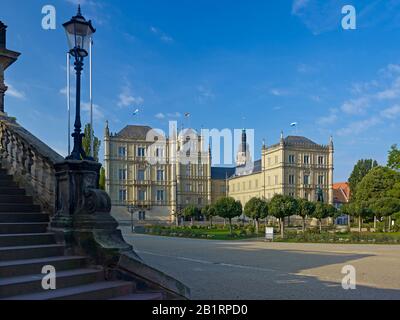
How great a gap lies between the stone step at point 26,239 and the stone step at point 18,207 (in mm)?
989

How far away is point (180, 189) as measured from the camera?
257 ft

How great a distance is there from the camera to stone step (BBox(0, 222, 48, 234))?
6227mm

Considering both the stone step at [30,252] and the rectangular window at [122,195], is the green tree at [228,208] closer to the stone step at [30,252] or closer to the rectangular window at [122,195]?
the rectangular window at [122,195]

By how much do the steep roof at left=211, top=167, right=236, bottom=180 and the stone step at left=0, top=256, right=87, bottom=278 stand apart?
84.6m

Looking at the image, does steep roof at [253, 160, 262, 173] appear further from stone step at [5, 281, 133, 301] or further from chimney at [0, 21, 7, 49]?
stone step at [5, 281, 133, 301]

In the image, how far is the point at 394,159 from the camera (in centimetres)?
4862

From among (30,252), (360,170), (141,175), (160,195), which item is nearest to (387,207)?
(30,252)

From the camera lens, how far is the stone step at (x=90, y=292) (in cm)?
486

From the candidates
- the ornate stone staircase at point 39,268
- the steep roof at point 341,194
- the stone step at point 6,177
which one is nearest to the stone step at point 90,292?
the ornate stone staircase at point 39,268

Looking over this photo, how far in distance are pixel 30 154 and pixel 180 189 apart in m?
70.9

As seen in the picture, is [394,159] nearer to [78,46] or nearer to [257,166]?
Answer: [257,166]

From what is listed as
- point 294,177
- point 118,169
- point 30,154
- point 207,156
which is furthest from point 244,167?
point 30,154

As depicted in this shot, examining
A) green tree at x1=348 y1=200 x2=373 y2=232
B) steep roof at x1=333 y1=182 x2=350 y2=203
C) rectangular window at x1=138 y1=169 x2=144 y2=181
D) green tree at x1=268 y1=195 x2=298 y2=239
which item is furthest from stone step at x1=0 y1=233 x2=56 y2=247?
steep roof at x1=333 y1=182 x2=350 y2=203
